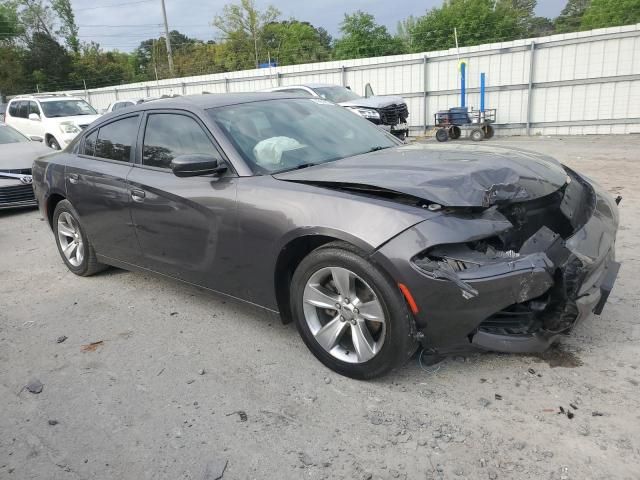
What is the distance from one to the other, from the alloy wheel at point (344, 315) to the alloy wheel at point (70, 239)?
293 centimetres

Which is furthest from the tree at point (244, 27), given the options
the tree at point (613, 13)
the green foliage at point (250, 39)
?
the tree at point (613, 13)

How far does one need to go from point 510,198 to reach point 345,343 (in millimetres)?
1278

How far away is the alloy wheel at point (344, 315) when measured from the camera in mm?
2820

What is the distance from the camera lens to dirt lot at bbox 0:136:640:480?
2.33 m

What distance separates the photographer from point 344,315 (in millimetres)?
2939

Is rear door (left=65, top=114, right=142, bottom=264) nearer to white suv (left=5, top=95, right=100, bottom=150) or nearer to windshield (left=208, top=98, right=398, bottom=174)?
windshield (left=208, top=98, right=398, bottom=174)

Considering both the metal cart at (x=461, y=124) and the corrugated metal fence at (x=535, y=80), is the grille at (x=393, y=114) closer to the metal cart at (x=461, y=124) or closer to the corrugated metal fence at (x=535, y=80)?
the metal cart at (x=461, y=124)

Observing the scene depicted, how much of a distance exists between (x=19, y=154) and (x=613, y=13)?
50143 mm

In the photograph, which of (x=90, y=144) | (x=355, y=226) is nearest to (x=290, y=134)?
(x=355, y=226)

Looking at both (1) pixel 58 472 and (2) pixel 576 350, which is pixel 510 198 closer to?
(2) pixel 576 350

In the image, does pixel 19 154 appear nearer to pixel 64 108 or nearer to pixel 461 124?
pixel 64 108

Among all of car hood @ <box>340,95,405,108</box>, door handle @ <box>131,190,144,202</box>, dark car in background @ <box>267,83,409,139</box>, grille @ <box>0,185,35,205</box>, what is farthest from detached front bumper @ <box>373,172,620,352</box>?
car hood @ <box>340,95,405,108</box>

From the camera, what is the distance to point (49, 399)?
10.0ft

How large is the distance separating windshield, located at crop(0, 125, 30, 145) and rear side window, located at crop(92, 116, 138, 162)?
5.98 metres
